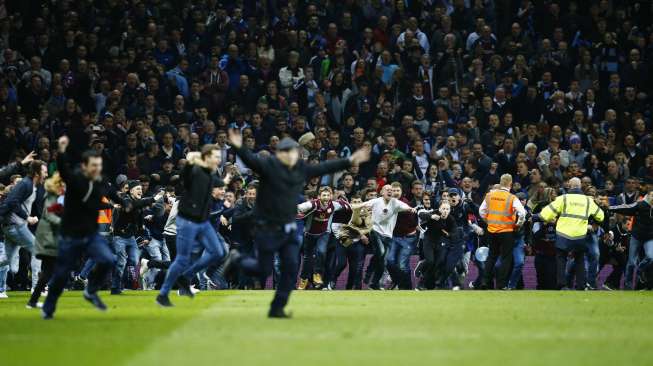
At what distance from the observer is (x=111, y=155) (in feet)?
81.3

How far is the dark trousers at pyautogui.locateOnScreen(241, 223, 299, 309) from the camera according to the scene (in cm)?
1277

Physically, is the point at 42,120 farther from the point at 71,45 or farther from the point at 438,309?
the point at 438,309

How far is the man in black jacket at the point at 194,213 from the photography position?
1508cm

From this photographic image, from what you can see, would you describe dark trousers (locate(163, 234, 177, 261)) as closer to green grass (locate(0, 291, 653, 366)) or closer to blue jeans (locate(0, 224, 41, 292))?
blue jeans (locate(0, 224, 41, 292))

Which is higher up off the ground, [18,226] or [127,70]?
[127,70]

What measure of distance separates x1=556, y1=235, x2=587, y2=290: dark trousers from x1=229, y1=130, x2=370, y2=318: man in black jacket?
33.0 feet

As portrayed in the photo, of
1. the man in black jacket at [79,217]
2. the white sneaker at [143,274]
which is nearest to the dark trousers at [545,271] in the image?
the white sneaker at [143,274]

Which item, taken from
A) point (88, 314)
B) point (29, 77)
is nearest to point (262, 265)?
point (88, 314)

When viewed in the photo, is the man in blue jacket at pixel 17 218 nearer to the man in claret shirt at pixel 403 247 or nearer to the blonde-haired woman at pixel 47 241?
the blonde-haired woman at pixel 47 241

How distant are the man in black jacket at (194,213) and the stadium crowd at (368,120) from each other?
494cm

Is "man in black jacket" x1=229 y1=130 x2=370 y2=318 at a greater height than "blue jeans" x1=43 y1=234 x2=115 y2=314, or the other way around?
"man in black jacket" x1=229 y1=130 x2=370 y2=318

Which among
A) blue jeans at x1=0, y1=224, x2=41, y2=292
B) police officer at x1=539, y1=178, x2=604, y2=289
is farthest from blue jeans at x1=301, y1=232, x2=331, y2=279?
blue jeans at x1=0, y1=224, x2=41, y2=292

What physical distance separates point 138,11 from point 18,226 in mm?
9704

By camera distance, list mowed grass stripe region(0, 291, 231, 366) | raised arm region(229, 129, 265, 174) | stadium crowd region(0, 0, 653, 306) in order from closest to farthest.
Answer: mowed grass stripe region(0, 291, 231, 366) < raised arm region(229, 129, 265, 174) < stadium crowd region(0, 0, 653, 306)
